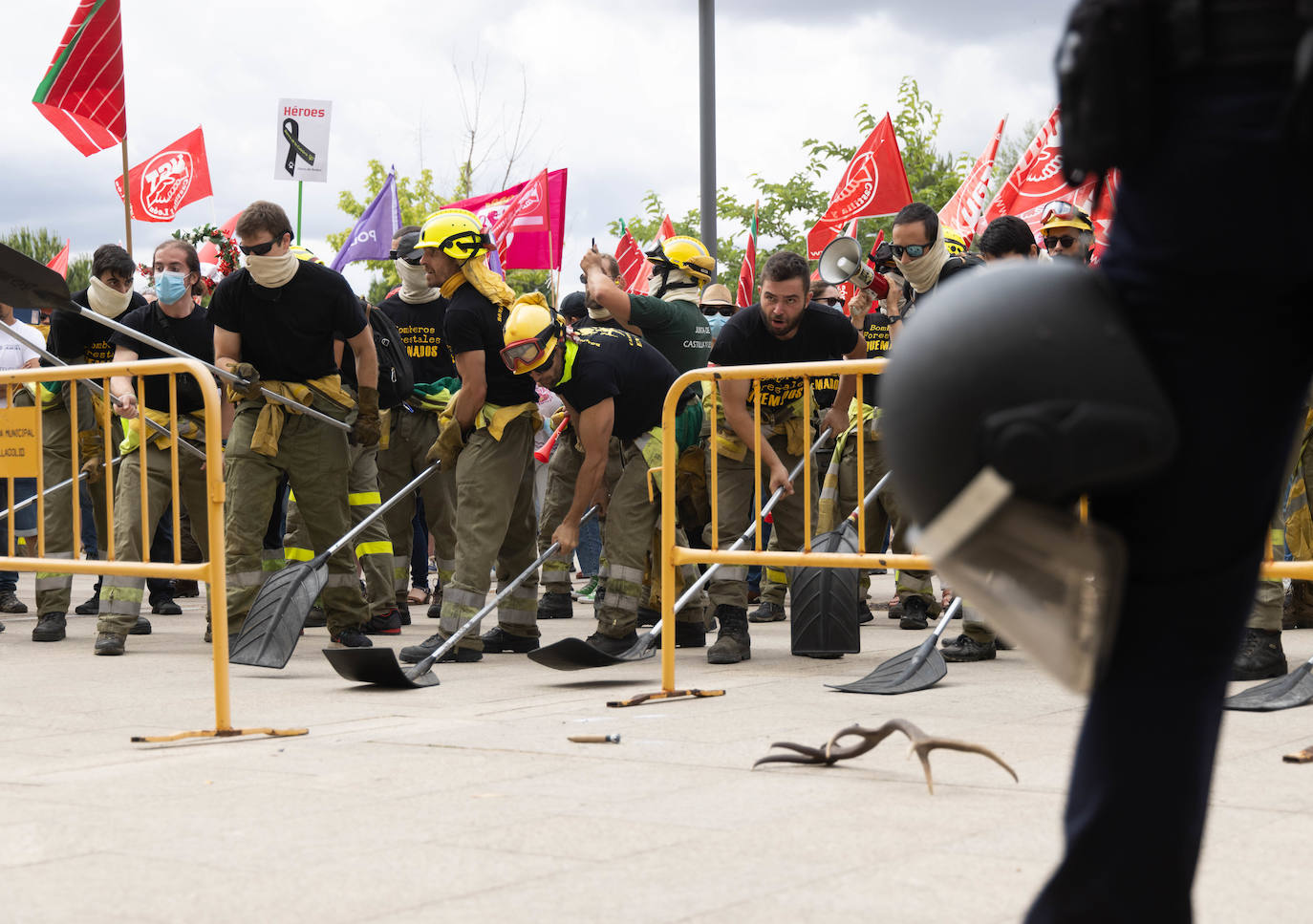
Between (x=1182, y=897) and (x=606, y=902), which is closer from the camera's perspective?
(x=1182, y=897)

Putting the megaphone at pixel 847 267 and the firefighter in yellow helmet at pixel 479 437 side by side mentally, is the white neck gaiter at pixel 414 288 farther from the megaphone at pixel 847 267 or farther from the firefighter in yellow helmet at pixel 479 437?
the megaphone at pixel 847 267

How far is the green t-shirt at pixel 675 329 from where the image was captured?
8.55 metres

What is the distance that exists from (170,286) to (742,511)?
342cm

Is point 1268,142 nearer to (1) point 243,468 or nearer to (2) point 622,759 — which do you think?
(2) point 622,759

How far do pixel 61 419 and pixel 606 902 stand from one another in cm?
731

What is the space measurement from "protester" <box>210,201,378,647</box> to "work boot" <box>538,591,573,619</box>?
1.95 m

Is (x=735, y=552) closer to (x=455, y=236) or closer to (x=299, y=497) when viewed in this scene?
(x=455, y=236)

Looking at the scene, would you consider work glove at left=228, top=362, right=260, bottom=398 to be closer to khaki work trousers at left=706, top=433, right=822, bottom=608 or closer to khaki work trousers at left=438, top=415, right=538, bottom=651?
khaki work trousers at left=438, top=415, right=538, bottom=651

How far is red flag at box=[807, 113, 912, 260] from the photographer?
13.2m

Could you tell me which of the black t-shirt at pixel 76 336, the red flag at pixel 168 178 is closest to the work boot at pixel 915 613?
the black t-shirt at pixel 76 336


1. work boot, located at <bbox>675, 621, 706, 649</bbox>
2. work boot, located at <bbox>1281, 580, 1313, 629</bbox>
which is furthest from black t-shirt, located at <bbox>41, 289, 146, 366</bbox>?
work boot, located at <bbox>1281, 580, 1313, 629</bbox>

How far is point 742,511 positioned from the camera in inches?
306

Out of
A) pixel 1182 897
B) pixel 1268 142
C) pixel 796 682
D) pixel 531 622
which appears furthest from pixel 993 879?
pixel 531 622

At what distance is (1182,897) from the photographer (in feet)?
5.40
